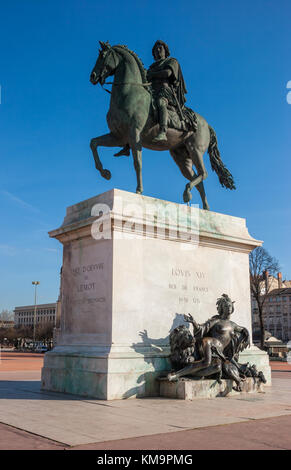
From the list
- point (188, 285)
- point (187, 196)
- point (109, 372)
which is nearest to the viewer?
point (109, 372)

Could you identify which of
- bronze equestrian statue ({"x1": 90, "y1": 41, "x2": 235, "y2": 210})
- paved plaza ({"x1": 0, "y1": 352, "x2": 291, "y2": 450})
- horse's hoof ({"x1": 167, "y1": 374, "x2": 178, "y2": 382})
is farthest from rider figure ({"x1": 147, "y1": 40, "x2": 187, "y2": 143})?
paved plaza ({"x1": 0, "y1": 352, "x2": 291, "y2": 450})

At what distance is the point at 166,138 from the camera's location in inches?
472

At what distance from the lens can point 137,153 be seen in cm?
1134

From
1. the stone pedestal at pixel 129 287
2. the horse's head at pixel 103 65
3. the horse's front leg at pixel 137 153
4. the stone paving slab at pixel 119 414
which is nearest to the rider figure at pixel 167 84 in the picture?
the horse's front leg at pixel 137 153

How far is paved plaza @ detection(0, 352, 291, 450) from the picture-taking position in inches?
205

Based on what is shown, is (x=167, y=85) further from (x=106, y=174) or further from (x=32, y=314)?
(x=32, y=314)

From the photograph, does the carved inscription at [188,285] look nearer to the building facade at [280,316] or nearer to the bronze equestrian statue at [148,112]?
the bronze equestrian statue at [148,112]

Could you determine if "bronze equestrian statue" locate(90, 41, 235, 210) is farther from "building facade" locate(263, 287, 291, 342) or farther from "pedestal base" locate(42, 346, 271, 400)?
"building facade" locate(263, 287, 291, 342)

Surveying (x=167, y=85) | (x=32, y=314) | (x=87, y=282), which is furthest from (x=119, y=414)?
(x=32, y=314)

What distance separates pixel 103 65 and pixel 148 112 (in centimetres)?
150

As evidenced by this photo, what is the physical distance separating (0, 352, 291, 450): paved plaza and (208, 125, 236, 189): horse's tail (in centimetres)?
668

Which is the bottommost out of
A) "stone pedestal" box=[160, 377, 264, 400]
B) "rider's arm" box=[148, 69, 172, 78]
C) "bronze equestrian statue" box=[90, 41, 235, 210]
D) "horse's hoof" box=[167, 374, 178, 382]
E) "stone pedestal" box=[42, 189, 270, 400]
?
"stone pedestal" box=[160, 377, 264, 400]

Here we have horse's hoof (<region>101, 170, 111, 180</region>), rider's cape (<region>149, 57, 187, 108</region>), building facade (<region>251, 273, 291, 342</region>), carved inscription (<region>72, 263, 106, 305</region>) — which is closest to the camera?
carved inscription (<region>72, 263, 106, 305</region>)

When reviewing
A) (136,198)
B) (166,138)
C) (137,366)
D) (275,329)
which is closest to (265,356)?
(137,366)
